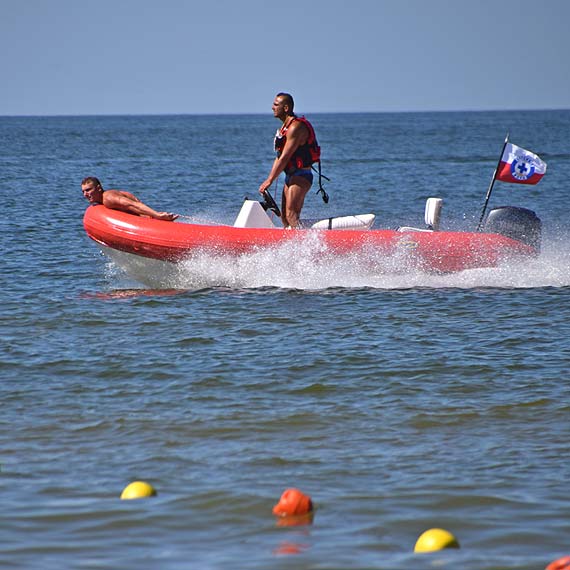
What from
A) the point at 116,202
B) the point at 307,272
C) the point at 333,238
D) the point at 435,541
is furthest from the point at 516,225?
the point at 435,541

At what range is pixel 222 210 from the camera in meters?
23.4

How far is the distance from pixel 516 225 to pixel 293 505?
22.3ft

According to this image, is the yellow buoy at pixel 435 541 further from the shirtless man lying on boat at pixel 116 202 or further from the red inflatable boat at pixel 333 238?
the shirtless man lying on boat at pixel 116 202

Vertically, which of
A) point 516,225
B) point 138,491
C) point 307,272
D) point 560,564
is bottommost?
point 138,491

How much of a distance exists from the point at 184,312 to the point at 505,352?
319cm

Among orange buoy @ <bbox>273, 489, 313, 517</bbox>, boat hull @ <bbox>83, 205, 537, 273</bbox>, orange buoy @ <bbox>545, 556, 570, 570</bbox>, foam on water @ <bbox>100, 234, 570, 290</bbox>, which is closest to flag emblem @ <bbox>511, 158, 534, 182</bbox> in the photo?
boat hull @ <bbox>83, 205, 537, 273</bbox>

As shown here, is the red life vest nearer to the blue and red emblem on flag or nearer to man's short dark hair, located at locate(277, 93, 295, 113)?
man's short dark hair, located at locate(277, 93, 295, 113)

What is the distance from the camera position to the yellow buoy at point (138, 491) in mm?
5141

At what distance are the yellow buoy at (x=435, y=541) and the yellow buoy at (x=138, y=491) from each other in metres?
1.39

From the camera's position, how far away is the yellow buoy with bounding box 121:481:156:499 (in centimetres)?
514

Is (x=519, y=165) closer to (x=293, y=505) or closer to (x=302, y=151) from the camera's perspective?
(x=302, y=151)

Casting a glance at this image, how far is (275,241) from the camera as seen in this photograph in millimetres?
10711

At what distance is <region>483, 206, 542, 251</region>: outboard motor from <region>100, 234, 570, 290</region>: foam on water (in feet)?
0.91

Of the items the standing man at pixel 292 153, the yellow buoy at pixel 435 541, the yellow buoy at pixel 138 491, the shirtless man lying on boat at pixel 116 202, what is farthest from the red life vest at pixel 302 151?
the yellow buoy at pixel 435 541
